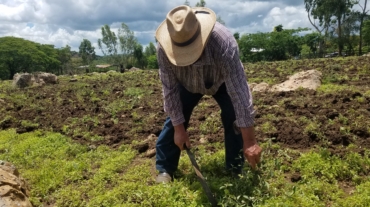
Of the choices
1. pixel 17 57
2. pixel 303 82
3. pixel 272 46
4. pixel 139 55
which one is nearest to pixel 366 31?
pixel 272 46

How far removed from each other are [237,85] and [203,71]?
416mm

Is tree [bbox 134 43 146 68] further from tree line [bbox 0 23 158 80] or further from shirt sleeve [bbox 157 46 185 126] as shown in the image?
shirt sleeve [bbox 157 46 185 126]

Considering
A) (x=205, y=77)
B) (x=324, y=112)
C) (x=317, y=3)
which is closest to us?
(x=205, y=77)

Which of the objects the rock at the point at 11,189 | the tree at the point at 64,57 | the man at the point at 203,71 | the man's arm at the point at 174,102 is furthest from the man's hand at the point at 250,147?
the tree at the point at 64,57

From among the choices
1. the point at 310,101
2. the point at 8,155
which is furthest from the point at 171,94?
the point at 310,101

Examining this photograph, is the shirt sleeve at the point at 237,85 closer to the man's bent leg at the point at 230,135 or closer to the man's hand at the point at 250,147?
the man's hand at the point at 250,147

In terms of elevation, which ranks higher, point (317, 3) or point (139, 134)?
point (317, 3)

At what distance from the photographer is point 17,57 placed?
56.3m

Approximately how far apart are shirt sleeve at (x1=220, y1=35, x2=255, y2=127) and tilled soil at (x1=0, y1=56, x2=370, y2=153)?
38.4 inches

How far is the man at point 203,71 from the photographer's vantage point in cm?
318

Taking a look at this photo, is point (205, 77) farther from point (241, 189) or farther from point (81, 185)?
point (81, 185)

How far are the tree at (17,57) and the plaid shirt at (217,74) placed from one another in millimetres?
58047

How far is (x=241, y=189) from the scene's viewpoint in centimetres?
366

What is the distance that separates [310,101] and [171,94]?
504cm
